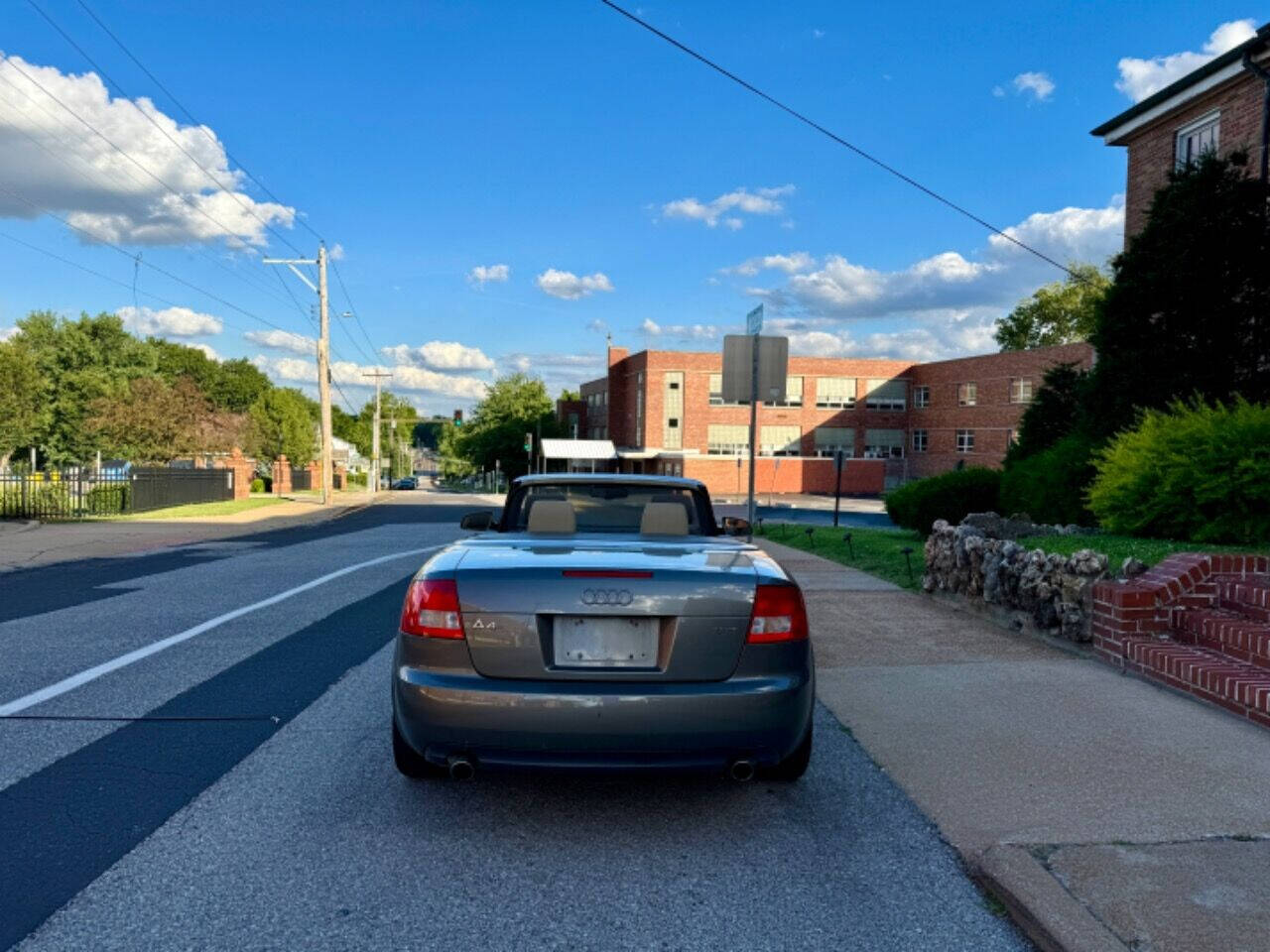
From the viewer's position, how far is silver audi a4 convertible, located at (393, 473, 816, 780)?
11.8ft

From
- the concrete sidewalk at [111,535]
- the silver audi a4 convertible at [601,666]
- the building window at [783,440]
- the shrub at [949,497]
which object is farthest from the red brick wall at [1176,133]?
the building window at [783,440]

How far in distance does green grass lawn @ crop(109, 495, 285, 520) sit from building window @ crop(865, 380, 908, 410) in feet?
161

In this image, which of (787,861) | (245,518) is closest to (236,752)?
(787,861)

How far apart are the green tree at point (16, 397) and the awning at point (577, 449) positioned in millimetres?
31455

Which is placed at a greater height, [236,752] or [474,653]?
[474,653]

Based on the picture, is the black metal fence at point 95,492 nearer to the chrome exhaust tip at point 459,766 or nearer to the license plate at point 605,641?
the chrome exhaust tip at point 459,766

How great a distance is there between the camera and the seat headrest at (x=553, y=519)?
16.4 ft

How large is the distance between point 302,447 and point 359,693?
79841 millimetres

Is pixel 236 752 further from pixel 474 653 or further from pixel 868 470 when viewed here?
pixel 868 470

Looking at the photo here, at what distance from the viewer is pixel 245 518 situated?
86.3 feet

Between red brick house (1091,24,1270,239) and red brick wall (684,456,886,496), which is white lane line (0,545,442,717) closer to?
red brick house (1091,24,1270,239)

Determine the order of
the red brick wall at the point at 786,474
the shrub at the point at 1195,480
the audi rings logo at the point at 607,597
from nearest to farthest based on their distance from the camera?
the audi rings logo at the point at 607,597 → the shrub at the point at 1195,480 → the red brick wall at the point at 786,474

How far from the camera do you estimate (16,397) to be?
46.5 metres

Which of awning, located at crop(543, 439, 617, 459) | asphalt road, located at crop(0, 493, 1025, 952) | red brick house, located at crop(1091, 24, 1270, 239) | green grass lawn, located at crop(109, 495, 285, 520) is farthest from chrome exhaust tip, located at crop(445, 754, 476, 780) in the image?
awning, located at crop(543, 439, 617, 459)
